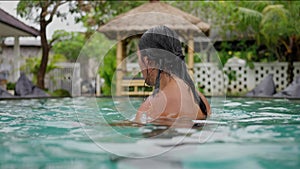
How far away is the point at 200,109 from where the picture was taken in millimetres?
4035

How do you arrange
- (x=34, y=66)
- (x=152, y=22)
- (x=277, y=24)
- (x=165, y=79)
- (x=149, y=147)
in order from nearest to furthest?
(x=149, y=147)
(x=165, y=79)
(x=152, y=22)
(x=277, y=24)
(x=34, y=66)

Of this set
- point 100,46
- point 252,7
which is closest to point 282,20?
point 252,7

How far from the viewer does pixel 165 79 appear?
3.68 m

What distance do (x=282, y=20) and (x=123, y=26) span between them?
4.28 meters

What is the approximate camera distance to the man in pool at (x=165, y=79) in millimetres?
3574

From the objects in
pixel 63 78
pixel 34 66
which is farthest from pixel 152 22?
pixel 63 78

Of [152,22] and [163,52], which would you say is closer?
[163,52]

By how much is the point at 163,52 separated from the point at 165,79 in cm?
24

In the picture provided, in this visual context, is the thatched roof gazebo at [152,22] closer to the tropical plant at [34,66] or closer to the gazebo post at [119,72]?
the gazebo post at [119,72]

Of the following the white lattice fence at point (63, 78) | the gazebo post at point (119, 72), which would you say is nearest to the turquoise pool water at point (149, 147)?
the gazebo post at point (119, 72)

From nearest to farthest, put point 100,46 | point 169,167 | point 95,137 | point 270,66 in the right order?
point 169,167 → point 95,137 → point 270,66 → point 100,46

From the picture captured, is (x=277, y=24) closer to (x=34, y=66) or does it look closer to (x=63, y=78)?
(x=63, y=78)

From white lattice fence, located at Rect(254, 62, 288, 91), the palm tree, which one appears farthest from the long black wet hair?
white lattice fence, located at Rect(254, 62, 288, 91)

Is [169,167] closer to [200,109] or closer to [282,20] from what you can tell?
[200,109]
